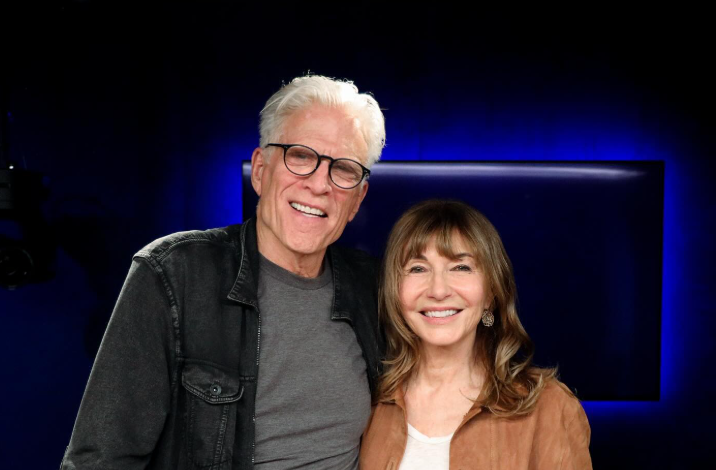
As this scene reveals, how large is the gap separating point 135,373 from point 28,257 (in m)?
1.74

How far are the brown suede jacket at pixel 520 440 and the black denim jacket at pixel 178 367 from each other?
19.0 inches

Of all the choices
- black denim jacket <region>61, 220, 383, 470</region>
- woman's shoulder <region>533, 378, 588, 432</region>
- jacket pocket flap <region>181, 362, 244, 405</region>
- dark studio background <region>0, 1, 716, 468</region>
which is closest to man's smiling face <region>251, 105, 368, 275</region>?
black denim jacket <region>61, 220, 383, 470</region>

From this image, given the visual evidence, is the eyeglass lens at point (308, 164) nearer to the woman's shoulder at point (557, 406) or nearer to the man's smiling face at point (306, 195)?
the man's smiling face at point (306, 195)

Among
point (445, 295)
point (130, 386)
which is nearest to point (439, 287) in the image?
point (445, 295)

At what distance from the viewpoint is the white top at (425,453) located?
161 centimetres

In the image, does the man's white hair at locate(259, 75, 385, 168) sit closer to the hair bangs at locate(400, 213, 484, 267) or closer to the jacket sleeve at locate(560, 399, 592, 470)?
the hair bangs at locate(400, 213, 484, 267)

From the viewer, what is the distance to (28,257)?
266 centimetres

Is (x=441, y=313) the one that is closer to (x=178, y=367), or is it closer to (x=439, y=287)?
(x=439, y=287)

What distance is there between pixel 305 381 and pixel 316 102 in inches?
32.1

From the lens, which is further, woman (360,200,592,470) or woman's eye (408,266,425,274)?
woman's eye (408,266,425,274)

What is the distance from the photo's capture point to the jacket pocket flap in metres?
1.38

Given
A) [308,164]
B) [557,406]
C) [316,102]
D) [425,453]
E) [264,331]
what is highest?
[316,102]

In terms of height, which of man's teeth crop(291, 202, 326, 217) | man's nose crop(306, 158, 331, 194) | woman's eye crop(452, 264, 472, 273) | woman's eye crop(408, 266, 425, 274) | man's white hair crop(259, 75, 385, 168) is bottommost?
woman's eye crop(408, 266, 425, 274)

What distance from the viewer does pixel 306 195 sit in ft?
5.35
